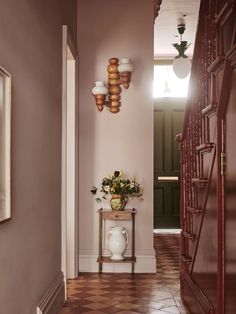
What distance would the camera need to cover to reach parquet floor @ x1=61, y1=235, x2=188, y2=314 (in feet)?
Answer: 12.0

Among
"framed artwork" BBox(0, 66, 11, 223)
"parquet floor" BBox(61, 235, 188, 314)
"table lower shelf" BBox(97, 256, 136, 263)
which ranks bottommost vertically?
"parquet floor" BBox(61, 235, 188, 314)

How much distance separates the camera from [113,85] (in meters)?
5.18

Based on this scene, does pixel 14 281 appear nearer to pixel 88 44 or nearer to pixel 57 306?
pixel 57 306

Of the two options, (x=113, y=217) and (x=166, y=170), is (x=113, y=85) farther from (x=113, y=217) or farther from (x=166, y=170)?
(x=166, y=170)

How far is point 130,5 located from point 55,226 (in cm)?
290

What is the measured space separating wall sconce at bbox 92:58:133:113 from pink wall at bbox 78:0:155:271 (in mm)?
101

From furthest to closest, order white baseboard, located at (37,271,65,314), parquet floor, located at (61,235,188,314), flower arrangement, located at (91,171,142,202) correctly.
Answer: flower arrangement, located at (91,171,142,202), parquet floor, located at (61,235,188,314), white baseboard, located at (37,271,65,314)

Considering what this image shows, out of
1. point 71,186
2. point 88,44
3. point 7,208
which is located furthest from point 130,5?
point 7,208

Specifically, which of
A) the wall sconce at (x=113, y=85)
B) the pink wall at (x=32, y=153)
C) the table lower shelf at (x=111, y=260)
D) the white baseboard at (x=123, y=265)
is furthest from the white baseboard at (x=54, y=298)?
the wall sconce at (x=113, y=85)

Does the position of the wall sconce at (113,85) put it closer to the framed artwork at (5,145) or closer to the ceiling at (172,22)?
the ceiling at (172,22)

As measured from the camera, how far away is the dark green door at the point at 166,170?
352 inches

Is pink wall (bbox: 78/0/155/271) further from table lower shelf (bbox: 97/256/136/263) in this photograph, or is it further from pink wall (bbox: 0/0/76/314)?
pink wall (bbox: 0/0/76/314)

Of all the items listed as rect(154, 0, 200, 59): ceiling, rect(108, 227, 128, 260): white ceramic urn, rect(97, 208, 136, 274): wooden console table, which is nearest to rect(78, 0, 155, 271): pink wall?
rect(97, 208, 136, 274): wooden console table

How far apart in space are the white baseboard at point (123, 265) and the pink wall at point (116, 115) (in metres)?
0.18
